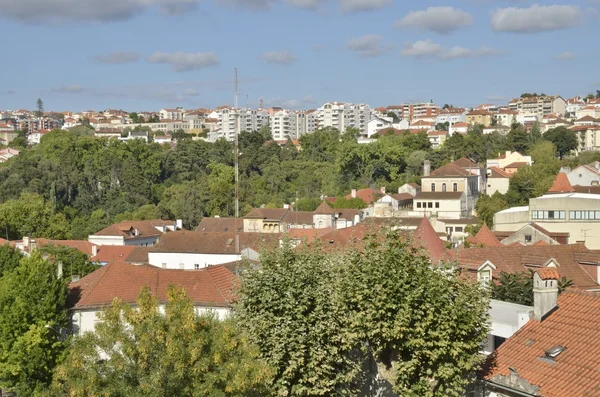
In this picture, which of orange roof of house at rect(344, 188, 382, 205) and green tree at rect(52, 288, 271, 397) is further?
orange roof of house at rect(344, 188, 382, 205)

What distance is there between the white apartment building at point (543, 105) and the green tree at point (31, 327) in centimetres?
15153

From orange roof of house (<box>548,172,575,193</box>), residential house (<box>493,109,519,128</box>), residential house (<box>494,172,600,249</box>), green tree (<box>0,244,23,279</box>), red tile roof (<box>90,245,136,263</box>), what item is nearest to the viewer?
green tree (<box>0,244,23,279</box>)

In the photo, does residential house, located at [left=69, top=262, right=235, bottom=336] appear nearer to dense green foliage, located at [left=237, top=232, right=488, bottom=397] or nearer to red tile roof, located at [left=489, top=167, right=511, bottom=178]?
dense green foliage, located at [left=237, top=232, right=488, bottom=397]

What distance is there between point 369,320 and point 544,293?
4.54 metres

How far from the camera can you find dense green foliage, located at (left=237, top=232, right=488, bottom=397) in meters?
17.3

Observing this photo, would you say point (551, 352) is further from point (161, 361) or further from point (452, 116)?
point (452, 116)

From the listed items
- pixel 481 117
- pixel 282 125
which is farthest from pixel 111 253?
pixel 282 125

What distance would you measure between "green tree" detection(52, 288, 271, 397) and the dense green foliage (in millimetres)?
1588

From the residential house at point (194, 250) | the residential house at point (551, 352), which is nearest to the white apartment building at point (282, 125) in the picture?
the residential house at point (194, 250)

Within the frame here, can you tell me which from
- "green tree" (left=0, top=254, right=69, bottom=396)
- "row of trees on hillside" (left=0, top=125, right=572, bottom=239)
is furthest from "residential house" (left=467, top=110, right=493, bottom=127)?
"green tree" (left=0, top=254, right=69, bottom=396)

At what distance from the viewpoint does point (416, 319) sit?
17359 millimetres

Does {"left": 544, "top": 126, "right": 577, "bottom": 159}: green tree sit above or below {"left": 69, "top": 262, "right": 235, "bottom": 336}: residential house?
above

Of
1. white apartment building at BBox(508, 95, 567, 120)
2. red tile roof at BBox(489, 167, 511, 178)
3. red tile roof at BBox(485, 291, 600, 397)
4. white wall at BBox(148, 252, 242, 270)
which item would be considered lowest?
white wall at BBox(148, 252, 242, 270)

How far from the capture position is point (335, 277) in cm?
1884
